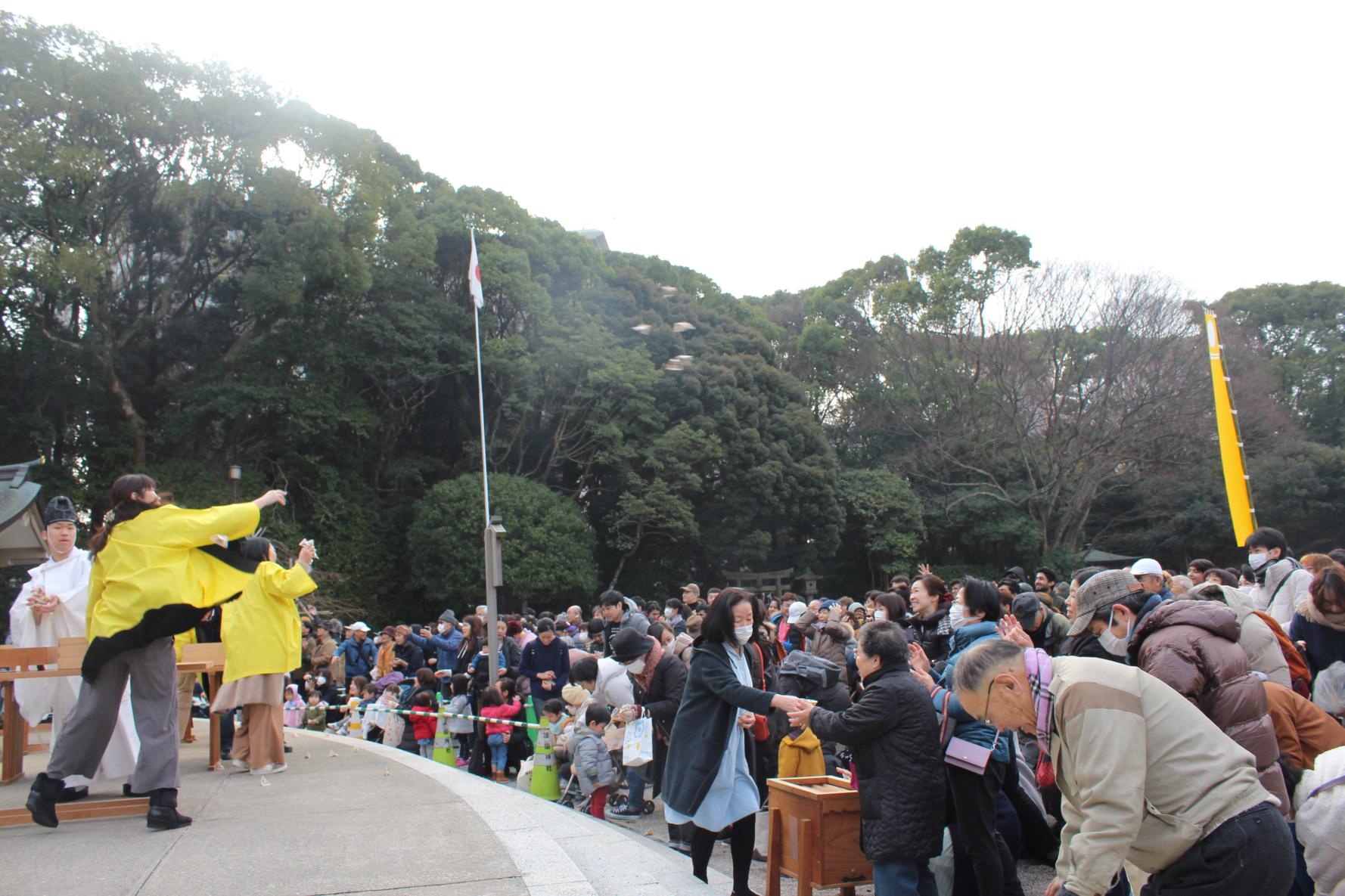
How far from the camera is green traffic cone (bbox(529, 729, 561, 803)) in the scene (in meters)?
8.75

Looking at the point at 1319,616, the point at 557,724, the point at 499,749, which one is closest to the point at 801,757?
the point at 1319,616

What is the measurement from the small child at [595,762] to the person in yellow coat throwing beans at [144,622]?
11.5ft

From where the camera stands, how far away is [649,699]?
6.52 meters

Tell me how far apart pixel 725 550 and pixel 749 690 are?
86.5ft

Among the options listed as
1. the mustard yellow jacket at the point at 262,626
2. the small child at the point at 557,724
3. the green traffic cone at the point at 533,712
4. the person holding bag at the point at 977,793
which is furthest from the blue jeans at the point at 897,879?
the green traffic cone at the point at 533,712

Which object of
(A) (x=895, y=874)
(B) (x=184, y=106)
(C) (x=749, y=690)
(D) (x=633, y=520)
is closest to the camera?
(A) (x=895, y=874)

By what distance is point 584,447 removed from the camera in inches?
1219

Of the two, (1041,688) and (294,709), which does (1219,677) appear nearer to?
(1041,688)

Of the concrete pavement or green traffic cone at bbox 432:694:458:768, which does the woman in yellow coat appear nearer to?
the concrete pavement

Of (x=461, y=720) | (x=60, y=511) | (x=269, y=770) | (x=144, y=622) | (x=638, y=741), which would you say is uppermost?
(x=60, y=511)

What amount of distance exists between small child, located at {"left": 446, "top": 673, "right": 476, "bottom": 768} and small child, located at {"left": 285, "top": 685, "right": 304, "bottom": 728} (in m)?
2.87

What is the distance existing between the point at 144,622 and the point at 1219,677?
5019 millimetres

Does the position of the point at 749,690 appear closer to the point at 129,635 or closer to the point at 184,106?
the point at 129,635

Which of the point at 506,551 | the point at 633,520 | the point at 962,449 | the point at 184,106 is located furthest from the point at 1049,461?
the point at 184,106
